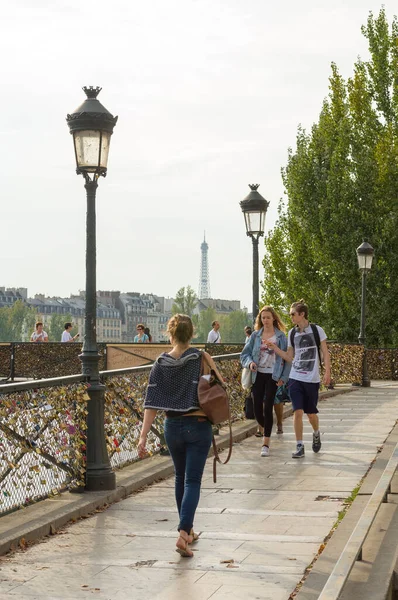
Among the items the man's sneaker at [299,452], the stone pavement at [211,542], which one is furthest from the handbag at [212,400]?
the man's sneaker at [299,452]

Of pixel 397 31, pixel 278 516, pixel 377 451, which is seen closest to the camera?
pixel 278 516

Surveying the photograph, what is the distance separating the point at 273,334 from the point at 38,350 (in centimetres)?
2169

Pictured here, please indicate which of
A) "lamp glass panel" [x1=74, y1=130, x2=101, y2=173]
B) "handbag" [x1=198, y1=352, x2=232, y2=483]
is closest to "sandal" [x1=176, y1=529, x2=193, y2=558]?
"handbag" [x1=198, y1=352, x2=232, y2=483]

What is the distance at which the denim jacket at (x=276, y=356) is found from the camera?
42.1ft

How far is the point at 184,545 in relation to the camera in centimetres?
720

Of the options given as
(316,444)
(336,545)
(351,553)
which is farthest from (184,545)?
(316,444)

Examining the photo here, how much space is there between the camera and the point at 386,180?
40906mm

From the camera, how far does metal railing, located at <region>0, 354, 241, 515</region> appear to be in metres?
8.38

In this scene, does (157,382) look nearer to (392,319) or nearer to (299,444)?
(299,444)

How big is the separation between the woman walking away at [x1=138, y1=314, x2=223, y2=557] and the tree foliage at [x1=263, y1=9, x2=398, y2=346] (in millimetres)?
32672

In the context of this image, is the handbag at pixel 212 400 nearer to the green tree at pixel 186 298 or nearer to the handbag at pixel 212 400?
the handbag at pixel 212 400

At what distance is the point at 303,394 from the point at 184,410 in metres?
5.21

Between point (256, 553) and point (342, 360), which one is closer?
point (256, 553)

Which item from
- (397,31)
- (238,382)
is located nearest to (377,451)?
(238,382)
